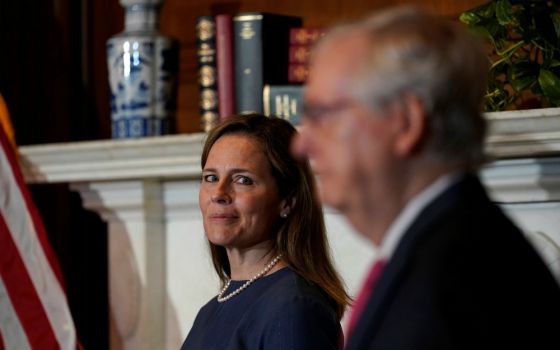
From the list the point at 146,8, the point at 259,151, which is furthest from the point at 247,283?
the point at 146,8

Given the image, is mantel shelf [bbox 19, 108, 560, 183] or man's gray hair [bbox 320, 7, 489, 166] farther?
mantel shelf [bbox 19, 108, 560, 183]

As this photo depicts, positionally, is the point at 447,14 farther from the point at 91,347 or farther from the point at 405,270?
the point at 405,270

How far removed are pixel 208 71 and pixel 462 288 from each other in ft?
7.31

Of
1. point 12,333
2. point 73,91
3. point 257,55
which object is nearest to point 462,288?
point 257,55

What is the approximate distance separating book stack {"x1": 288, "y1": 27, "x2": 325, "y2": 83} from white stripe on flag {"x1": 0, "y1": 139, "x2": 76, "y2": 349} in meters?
0.79

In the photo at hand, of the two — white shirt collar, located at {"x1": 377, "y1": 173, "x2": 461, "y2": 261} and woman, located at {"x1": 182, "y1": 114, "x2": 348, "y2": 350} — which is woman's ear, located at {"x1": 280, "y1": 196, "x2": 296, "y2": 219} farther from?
white shirt collar, located at {"x1": 377, "y1": 173, "x2": 461, "y2": 261}

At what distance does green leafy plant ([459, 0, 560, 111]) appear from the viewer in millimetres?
2703

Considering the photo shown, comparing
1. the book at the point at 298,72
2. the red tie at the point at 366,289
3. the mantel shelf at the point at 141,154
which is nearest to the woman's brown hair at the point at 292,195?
the mantel shelf at the point at 141,154

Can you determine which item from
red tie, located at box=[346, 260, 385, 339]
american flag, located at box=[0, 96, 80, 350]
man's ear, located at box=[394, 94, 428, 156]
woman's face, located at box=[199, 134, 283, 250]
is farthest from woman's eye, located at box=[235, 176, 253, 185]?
man's ear, located at box=[394, 94, 428, 156]

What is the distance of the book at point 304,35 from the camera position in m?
3.11

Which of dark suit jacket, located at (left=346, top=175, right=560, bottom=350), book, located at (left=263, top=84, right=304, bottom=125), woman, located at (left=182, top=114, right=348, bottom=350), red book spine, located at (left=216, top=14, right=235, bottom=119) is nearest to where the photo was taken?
dark suit jacket, located at (left=346, top=175, right=560, bottom=350)

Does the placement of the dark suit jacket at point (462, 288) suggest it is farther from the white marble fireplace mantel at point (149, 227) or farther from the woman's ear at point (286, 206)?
the white marble fireplace mantel at point (149, 227)

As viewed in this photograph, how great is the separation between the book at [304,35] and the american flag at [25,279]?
807 millimetres

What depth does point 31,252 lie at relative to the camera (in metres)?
3.31
